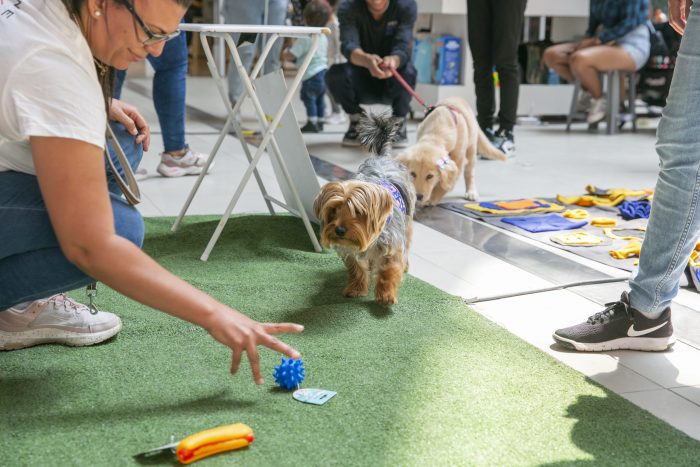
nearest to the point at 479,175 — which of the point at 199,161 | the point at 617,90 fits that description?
the point at 199,161

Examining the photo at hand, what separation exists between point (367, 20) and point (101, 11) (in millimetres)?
4218

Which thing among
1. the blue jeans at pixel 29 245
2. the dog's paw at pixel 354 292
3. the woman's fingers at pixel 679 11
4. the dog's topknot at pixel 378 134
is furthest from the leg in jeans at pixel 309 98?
the blue jeans at pixel 29 245

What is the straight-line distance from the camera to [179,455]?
1.43m

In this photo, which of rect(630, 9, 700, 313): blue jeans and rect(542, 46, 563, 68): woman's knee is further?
rect(542, 46, 563, 68): woman's knee

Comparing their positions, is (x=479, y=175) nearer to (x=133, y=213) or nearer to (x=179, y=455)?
(x=133, y=213)

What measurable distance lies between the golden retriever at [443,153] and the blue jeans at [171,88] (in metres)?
1.15

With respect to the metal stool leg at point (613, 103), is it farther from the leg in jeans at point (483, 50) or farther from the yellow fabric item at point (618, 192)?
the yellow fabric item at point (618, 192)

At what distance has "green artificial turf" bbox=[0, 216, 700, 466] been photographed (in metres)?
1.50

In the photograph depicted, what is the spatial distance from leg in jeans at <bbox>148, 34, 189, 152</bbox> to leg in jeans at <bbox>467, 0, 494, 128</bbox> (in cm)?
190

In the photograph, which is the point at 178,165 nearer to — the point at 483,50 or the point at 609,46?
the point at 483,50

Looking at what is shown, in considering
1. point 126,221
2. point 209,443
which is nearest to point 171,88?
point 126,221

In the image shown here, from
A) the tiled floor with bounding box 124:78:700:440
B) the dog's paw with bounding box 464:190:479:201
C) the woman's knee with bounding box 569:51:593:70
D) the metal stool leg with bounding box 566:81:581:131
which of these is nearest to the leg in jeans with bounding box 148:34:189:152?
the tiled floor with bounding box 124:78:700:440

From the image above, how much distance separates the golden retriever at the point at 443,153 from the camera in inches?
146

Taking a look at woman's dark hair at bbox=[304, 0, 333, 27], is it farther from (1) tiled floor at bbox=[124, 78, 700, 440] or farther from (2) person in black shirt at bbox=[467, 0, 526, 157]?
(2) person in black shirt at bbox=[467, 0, 526, 157]
